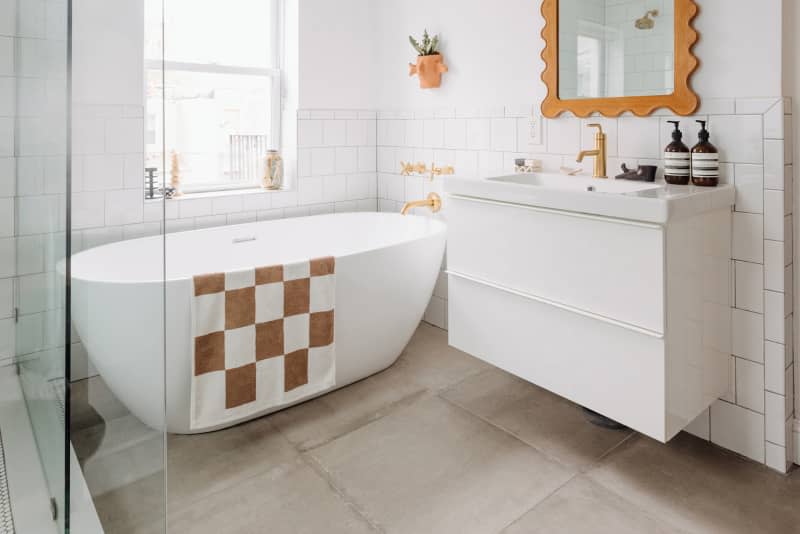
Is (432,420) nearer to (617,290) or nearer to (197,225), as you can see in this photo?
(617,290)

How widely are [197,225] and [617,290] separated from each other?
7.53 feet

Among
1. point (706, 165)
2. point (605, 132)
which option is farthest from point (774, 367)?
point (605, 132)

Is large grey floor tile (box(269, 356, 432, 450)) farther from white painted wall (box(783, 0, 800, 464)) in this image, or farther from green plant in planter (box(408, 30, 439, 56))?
green plant in planter (box(408, 30, 439, 56))

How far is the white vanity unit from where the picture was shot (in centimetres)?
169

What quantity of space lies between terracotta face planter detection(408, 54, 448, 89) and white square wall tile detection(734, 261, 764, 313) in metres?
1.85

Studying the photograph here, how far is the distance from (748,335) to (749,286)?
182 mm

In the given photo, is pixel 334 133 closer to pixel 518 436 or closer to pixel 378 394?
pixel 378 394

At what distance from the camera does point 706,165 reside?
1934 millimetres

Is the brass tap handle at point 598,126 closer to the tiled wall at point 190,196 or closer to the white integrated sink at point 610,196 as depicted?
the white integrated sink at point 610,196

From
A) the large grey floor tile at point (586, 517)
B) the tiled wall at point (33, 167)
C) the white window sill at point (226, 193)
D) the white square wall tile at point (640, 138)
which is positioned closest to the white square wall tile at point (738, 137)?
the white square wall tile at point (640, 138)

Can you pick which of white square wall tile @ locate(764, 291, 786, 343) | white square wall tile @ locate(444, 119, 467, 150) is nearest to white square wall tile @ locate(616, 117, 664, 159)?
white square wall tile @ locate(764, 291, 786, 343)

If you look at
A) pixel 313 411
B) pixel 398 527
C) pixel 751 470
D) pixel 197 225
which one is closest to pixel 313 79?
pixel 197 225

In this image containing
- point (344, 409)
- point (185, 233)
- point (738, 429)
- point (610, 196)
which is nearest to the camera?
point (610, 196)

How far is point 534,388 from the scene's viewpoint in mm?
2637
